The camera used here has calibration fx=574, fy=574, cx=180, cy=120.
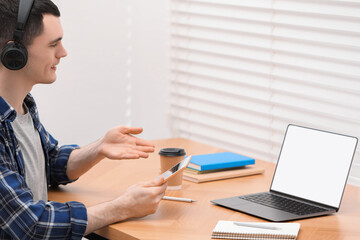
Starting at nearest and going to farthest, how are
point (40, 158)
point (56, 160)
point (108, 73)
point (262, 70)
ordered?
point (40, 158), point (56, 160), point (262, 70), point (108, 73)

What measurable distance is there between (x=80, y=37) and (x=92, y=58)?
13 centimetres

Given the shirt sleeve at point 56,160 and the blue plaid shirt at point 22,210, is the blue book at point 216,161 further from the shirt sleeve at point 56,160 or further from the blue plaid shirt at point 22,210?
the blue plaid shirt at point 22,210

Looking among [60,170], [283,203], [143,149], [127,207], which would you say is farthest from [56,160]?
[283,203]

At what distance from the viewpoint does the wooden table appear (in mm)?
1434

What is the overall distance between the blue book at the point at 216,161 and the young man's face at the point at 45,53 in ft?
1.85

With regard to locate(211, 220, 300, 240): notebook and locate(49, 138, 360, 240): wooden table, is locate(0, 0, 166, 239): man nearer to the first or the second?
locate(49, 138, 360, 240): wooden table

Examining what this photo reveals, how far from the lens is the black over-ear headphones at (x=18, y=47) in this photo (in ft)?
4.91

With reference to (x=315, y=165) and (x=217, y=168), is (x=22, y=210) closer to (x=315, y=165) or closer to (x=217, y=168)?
(x=217, y=168)

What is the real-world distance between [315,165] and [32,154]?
83 centimetres

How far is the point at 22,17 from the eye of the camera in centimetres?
150

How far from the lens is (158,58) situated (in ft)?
10.3

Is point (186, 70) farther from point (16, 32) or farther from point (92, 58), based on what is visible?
point (16, 32)

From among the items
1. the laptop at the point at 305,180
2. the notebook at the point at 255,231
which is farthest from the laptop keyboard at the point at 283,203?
the notebook at the point at 255,231

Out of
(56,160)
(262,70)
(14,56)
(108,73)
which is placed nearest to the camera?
(14,56)
